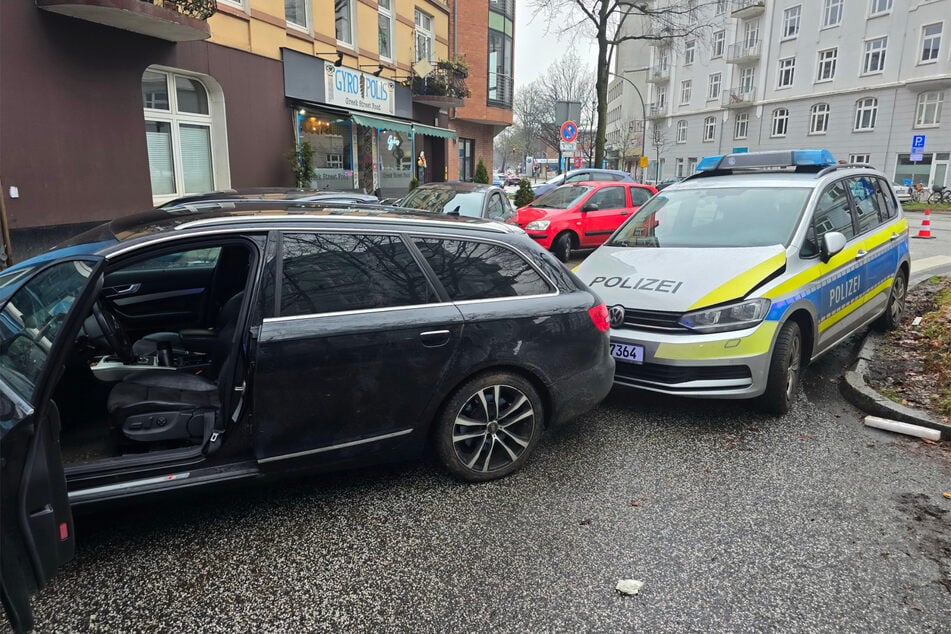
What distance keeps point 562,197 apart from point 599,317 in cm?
914

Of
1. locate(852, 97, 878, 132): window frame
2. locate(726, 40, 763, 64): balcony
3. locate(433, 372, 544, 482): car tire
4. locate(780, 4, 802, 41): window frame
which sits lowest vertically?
locate(433, 372, 544, 482): car tire

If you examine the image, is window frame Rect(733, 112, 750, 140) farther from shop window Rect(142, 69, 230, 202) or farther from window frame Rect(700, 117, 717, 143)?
shop window Rect(142, 69, 230, 202)

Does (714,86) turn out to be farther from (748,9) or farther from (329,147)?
(329,147)

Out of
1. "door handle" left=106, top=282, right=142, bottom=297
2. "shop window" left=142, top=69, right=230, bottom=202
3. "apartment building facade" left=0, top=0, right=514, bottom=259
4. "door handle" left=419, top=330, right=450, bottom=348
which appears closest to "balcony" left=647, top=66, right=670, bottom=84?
"apartment building facade" left=0, top=0, right=514, bottom=259

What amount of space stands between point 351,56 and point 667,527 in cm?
1629

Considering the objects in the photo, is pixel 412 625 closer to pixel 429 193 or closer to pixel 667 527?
pixel 667 527

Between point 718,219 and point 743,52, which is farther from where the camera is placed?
→ point 743,52

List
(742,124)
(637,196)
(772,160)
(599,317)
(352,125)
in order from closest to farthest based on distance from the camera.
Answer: (599,317) < (772,160) < (637,196) < (352,125) < (742,124)

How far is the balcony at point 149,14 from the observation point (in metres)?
8.75

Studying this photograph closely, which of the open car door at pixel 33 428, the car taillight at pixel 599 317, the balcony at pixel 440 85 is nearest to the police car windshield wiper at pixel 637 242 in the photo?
the car taillight at pixel 599 317

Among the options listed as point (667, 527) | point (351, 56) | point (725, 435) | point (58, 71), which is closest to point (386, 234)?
point (667, 527)

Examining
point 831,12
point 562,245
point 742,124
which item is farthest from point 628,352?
point 742,124

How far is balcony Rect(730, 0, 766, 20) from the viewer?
43.4 meters

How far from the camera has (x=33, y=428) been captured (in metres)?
2.15
